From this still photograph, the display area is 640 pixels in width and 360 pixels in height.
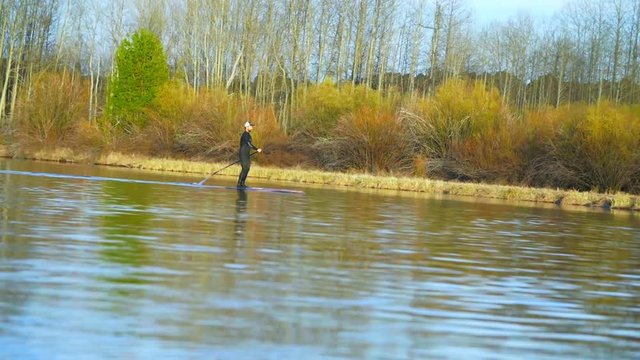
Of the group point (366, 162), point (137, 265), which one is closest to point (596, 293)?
point (137, 265)

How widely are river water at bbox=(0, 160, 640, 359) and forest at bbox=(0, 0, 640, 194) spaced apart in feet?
85.1

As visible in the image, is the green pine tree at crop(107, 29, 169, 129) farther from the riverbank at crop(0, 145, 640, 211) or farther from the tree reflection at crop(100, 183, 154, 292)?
the tree reflection at crop(100, 183, 154, 292)

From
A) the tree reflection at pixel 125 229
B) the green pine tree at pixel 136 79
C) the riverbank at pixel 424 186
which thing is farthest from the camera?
the green pine tree at pixel 136 79

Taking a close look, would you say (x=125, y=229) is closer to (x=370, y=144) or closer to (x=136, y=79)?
(x=370, y=144)

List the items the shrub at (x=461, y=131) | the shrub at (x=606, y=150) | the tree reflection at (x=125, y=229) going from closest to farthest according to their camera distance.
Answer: the tree reflection at (x=125, y=229)
the shrub at (x=606, y=150)
the shrub at (x=461, y=131)

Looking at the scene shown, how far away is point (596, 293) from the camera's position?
1125 centimetres

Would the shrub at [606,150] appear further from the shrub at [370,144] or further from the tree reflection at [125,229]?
the tree reflection at [125,229]

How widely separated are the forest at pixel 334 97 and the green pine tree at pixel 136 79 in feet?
0.31

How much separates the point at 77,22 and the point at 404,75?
31542 mm

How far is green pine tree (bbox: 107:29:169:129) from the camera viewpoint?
6194cm

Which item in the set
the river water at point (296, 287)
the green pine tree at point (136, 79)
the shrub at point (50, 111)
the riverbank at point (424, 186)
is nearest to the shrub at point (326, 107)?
the riverbank at point (424, 186)

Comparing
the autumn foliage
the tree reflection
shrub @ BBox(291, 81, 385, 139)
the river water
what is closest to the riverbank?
the autumn foliage

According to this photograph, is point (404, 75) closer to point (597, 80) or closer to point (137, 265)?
point (597, 80)

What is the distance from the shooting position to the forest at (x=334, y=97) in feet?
151
